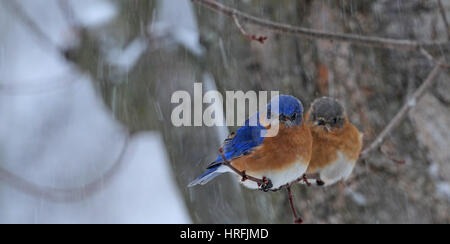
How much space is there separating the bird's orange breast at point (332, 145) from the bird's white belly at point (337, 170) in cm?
2

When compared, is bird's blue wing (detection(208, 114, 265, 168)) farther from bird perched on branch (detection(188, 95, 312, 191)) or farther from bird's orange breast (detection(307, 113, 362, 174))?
bird's orange breast (detection(307, 113, 362, 174))

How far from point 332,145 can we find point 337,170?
182 millimetres

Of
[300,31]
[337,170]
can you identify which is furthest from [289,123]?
[337,170]

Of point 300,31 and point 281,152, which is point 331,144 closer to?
point 281,152

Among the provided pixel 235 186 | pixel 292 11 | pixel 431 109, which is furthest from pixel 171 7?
pixel 431 109

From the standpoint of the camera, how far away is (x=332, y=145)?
8.85ft

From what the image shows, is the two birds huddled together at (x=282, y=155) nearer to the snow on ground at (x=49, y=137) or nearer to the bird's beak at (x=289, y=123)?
the bird's beak at (x=289, y=123)

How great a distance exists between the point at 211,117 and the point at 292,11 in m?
1.01

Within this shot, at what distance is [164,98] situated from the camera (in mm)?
3836

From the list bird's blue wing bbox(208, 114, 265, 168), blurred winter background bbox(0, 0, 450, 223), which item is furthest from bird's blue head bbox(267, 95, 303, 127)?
blurred winter background bbox(0, 0, 450, 223)

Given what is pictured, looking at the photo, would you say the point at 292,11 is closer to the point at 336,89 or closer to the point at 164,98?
the point at 336,89

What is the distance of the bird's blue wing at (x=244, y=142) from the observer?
7.45 feet

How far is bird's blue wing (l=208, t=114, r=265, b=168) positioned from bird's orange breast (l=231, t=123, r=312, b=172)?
26 millimetres

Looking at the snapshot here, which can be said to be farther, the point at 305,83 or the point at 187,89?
the point at 187,89
